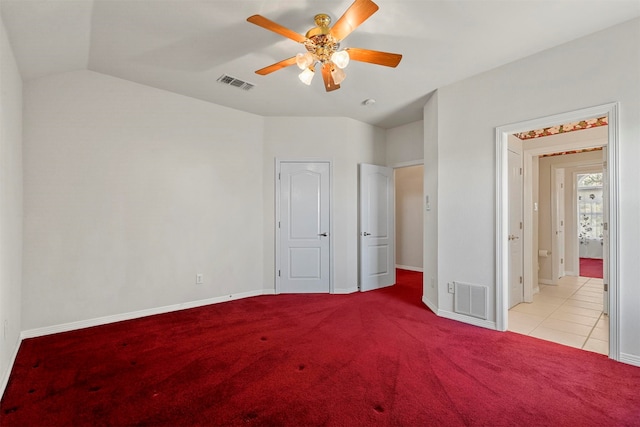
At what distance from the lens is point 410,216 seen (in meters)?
7.12

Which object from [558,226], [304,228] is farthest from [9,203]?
[558,226]

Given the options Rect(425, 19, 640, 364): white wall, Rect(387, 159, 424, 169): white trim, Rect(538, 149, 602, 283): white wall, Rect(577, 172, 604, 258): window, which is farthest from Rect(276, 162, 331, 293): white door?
Rect(577, 172, 604, 258): window

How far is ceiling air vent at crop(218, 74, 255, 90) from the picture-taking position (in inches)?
138

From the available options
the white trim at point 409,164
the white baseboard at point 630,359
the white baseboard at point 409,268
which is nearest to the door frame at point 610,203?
the white baseboard at point 630,359

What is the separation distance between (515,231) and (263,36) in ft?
12.5

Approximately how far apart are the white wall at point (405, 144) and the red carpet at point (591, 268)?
4.68 metres

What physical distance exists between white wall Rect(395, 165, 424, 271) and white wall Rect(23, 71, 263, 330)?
12.7ft

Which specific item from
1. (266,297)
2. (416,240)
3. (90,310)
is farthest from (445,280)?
(90,310)

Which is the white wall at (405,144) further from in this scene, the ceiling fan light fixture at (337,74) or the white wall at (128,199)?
the ceiling fan light fixture at (337,74)

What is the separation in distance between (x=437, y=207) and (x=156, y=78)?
12.0ft

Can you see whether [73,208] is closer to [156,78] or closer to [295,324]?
[156,78]

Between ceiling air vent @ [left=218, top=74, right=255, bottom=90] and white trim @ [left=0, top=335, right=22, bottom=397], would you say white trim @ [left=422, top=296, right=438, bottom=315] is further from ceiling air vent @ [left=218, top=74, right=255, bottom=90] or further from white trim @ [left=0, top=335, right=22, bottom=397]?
white trim @ [left=0, top=335, right=22, bottom=397]

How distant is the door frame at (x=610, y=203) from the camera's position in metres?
2.51

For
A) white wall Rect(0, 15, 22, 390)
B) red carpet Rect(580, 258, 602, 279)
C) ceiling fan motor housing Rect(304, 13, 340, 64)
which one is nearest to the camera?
white wall Rect(0, 15, 22, 390)
